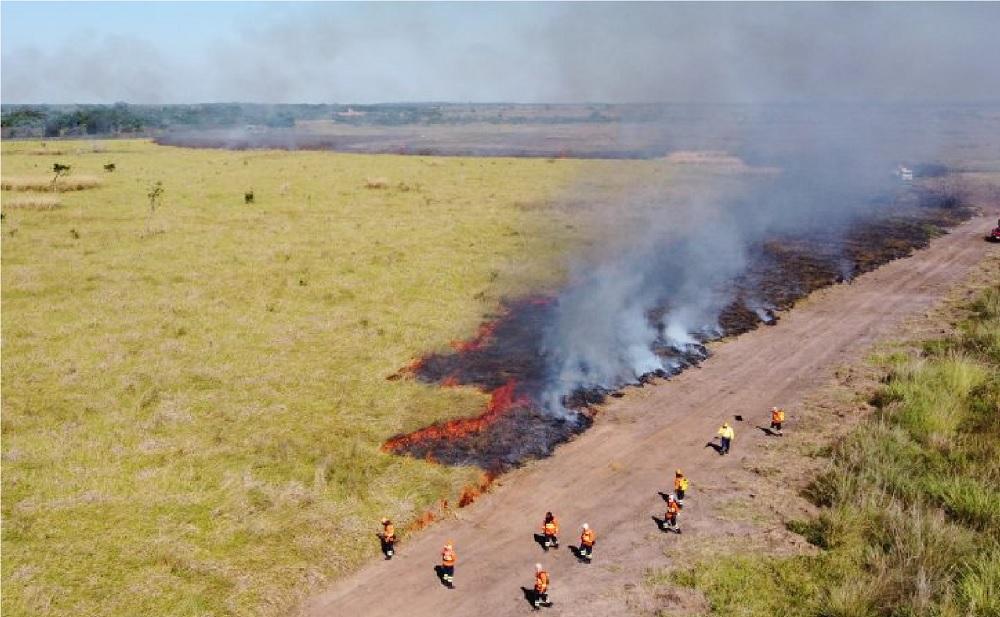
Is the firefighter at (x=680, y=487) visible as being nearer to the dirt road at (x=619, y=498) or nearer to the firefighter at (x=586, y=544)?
the dirt road at (x=619, y=498)

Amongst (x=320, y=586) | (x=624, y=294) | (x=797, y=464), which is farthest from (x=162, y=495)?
(x=624, y=294)

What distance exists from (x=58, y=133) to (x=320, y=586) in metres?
208

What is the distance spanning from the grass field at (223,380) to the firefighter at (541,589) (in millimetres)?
5839

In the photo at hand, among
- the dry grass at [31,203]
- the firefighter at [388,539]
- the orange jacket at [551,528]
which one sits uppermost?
the dry grass at [31,203]

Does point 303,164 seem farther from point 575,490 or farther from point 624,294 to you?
point 575,490

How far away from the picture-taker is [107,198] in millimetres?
76125

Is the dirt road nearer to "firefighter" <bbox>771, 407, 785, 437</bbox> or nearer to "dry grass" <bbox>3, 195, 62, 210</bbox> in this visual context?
"firefighter" <bbox>771, 407, 785, 437</bbox>

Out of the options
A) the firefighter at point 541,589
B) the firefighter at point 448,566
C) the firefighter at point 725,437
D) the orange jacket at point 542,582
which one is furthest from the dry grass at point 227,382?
the firefighter at point 725,437

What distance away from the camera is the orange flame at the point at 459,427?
92.6 ft

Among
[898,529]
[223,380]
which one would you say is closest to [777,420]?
[898,529]

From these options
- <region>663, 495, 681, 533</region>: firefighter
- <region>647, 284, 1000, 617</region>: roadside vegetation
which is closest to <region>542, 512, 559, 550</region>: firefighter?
<region>647, 284, 1000, 617</region>: roadside vegetation

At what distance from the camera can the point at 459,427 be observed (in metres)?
29.4

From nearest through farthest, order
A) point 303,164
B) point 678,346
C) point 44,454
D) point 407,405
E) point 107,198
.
Answer: point 44,454, point 407,405, point 678,346, point 107,198, point 303,164

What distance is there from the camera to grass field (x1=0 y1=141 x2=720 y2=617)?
69.0ft
